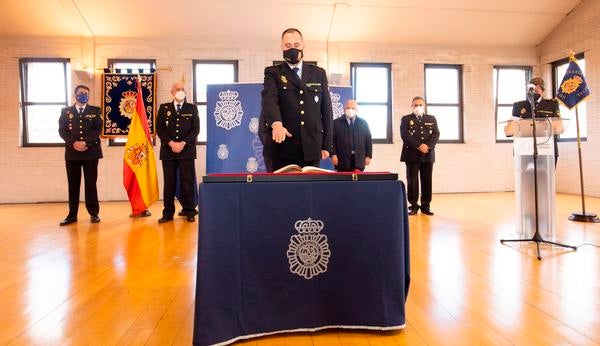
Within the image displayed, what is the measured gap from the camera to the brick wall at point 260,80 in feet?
24.6

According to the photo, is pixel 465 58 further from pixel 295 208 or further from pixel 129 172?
pixel 295 208

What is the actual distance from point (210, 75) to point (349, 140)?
4.19 metres

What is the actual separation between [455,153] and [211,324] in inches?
309

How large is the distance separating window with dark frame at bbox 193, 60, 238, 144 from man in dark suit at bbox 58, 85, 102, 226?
3.09 meters

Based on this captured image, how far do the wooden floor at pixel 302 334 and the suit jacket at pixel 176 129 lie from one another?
3.70 ft

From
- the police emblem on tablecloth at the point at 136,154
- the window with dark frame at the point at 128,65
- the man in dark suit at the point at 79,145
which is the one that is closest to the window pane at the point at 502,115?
the police emblem on tablecloth at the point at 136,154

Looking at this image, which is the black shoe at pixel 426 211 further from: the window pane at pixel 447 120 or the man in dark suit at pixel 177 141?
the window pane at pixel 447 120

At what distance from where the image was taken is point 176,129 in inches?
193

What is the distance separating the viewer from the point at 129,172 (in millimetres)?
5383

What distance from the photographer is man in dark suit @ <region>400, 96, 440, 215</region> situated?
5.39m

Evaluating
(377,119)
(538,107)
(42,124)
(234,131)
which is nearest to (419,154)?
(538,107)

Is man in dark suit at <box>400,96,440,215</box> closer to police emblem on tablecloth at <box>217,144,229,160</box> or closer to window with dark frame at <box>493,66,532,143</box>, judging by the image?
police emblem on tablecloth at <box>217,144,229,160</box>

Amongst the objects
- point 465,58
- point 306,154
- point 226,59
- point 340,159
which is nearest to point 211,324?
point 306,154

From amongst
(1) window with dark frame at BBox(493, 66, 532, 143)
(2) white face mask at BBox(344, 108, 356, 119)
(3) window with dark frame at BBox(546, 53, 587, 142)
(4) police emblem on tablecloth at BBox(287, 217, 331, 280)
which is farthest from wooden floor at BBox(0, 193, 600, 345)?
(1) window with dark frame at BBox(493, 66, 532, 143)
